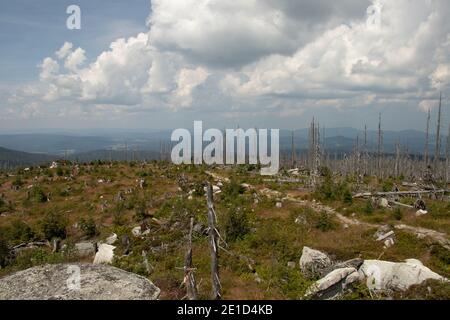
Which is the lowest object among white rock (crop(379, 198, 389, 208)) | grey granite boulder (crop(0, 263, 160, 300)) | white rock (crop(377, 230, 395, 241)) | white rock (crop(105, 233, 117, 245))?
white rock (crop(105, 233, 117, 245))

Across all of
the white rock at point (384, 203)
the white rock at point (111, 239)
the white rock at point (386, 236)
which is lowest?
the white rock at point (111, 239)

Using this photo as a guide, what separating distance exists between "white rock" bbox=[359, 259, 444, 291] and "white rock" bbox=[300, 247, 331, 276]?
7.71ft

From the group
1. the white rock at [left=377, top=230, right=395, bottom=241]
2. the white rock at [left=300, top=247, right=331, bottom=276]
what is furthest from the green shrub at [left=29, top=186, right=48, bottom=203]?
the white rock at [left=377, top=230, right=395, bottom=241]

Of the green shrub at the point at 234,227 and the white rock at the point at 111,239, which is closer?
the green shrub at the point at 234,227

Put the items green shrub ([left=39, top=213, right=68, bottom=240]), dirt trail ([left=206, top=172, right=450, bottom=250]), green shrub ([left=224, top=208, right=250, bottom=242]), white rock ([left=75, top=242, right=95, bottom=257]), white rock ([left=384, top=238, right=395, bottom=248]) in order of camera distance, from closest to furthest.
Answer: dirt trail ([left=206, top=172, right=450, bottom=250]) → white rock ([left=384, top=238, right=395, bottom=248]) → white rock ([left=75, top=242, right=95, bottom=257]) → green shrub ([left=224, top=208, right=250, bottom=242]) → green shrub ([left=39, top=213, right=68, bottom=240])

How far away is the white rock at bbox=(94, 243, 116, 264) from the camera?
22.6 meters

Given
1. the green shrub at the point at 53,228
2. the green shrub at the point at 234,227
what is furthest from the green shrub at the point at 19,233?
the green shrub at the point at 234,227

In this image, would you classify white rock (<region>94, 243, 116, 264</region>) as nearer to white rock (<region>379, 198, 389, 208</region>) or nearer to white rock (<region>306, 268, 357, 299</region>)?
white rock (<region>306, 268, 357, 299</region>)

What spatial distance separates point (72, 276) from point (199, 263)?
988cm

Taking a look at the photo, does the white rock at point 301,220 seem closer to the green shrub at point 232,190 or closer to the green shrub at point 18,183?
the green shrub at point 232,190

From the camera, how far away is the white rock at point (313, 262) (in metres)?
18.2

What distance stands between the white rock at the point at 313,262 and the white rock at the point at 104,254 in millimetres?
11569

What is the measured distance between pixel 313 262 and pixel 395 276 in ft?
13.1
